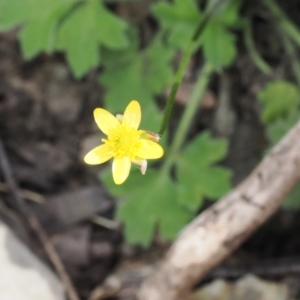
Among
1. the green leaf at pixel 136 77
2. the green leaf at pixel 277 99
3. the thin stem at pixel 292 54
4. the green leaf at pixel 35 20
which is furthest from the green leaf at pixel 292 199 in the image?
the green leaf at pixel 35 20

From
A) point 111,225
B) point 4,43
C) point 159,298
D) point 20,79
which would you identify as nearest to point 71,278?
point 111,225

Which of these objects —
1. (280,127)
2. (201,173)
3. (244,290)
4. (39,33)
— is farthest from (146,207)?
(39,33)

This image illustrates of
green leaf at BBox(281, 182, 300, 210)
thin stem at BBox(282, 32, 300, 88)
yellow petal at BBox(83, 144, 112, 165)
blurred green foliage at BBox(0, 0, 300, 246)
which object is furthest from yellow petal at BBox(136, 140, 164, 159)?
thin stem at BBox(282, 32, 300, 88)

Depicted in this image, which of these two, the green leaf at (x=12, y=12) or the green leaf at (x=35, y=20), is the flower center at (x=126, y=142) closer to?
the green leaf at (x=35, y=20)

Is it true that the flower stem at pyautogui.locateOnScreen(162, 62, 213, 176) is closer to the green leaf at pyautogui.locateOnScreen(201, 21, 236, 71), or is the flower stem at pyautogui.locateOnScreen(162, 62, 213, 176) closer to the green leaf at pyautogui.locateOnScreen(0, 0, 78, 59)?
the green leaf at pyautogui.locateOnScreen(201, 21, 236, 71)

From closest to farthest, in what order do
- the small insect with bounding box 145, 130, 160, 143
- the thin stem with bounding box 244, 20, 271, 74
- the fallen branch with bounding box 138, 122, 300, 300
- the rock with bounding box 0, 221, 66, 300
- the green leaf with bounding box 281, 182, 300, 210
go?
the small insect with bounding box 145, 130, 160, 143 < the fallen branch with bounding box 138, 122, 300, 300 < the rock with bounding box 0, 221, 66, 300 < the green leaf with bounding box 281, 182, 300, 210 < the thin stem with bounding box 244, 20, 271, 74
